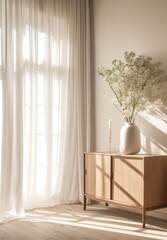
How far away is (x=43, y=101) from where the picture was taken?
15.3 ft

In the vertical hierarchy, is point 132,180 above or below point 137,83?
below

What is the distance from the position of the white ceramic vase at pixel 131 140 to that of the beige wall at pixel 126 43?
26 centimetres

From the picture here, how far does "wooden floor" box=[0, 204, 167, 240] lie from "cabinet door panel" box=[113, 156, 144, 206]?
0.27 meters

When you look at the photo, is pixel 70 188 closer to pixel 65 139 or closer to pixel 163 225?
pixel 65 139

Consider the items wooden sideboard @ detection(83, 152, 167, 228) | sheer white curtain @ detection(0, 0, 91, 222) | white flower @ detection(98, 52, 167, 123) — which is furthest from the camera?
sheer white curtain @ detection(0, 0, 91, 222)

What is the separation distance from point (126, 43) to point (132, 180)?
1831 mm

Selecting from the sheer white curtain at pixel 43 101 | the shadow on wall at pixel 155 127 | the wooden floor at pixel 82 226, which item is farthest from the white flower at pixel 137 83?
the wooden floor at pixel 82 226

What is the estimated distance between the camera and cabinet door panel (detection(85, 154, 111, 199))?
4.13m

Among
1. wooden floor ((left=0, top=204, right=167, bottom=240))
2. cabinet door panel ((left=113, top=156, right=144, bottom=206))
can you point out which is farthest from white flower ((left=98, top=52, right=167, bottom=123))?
wooden floor ((left=0, top=204, right=167, bottom=240))

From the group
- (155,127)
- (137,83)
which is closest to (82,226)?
(155,127)

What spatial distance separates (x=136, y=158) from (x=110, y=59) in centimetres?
162

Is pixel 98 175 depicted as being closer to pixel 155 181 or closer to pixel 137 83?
pixel 155 181

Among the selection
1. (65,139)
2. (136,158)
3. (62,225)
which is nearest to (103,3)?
(65,139)

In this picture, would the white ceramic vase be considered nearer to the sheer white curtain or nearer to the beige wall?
the beige wall
